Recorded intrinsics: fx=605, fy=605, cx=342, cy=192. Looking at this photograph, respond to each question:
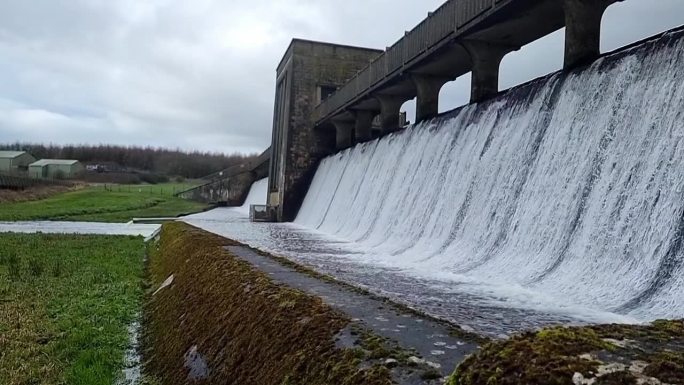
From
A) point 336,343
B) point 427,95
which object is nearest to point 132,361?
point 336,343

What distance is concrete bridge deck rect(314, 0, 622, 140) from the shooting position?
1152 centimetres

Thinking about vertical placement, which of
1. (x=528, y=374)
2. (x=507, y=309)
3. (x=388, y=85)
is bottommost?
(x=507, y=309)

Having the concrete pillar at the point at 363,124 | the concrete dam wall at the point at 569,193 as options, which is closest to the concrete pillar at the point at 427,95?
the concrete dam wall at the point at 569,193

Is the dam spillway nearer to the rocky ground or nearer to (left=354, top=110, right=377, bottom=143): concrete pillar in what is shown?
the rocky ground

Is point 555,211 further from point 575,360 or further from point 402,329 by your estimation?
point 575,360

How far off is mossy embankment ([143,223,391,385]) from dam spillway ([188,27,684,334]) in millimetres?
1704

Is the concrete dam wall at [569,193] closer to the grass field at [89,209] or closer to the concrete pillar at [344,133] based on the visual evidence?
the concrete pillar at [344,133]

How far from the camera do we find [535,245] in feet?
29.7

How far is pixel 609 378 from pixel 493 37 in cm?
1446

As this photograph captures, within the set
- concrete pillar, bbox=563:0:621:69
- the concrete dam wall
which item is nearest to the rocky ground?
the concrete dam wall

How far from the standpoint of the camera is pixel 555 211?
29.2ft

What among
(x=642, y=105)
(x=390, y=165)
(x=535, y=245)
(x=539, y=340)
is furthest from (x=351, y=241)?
(x=539, y=340)

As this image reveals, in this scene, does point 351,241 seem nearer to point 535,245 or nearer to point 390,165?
point 390,165

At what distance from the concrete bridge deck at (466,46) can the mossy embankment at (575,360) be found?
376 inches
